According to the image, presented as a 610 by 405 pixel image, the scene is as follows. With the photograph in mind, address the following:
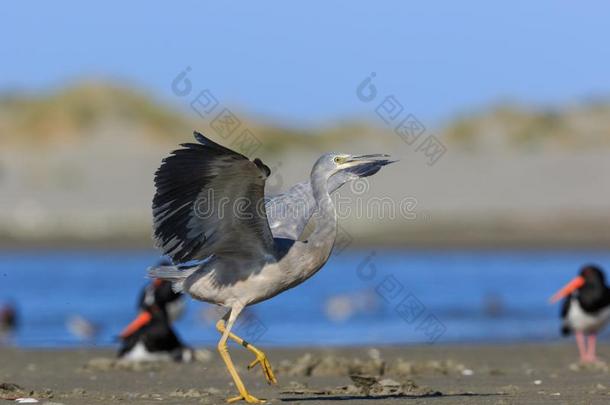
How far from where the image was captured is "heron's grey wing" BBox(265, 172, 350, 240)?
10.2 meters

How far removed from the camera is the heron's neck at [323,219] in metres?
9.30

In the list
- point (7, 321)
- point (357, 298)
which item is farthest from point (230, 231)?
point (357, 298)

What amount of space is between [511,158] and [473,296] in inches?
1394

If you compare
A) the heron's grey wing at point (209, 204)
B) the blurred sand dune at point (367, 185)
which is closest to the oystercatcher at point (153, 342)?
the heron's grey wing at point (209, 204)

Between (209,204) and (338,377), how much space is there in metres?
3.33

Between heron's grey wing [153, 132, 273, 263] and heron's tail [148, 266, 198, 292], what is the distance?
1.00ft

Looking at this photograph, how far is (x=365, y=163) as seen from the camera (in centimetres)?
988

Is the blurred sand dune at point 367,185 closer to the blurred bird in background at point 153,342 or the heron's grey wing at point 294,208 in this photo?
the blurred bird in background at point 153,342

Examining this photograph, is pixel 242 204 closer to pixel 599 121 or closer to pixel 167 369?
pixel 167 369

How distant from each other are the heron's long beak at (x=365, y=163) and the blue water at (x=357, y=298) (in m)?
6.65

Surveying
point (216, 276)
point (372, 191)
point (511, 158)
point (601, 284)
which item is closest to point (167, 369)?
point (216, 276)

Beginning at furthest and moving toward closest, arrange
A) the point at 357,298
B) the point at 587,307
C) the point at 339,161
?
the point at 357,298
the point at 587,307
the point at 339,161

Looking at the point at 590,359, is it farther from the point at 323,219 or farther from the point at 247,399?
the point at 247,399

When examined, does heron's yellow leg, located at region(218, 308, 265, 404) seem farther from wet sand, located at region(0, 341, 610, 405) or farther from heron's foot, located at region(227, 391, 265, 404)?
wet sand, located at region(0, 341, 610, 405)
